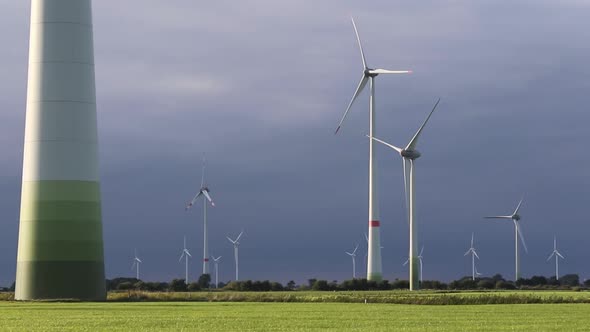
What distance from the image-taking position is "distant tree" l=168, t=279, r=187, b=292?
135 m

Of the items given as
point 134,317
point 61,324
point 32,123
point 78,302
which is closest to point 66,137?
point 32,123

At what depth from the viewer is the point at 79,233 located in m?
77.8

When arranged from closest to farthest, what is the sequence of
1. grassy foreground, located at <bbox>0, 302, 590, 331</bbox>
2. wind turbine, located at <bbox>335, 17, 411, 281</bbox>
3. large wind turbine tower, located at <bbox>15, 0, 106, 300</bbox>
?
grassy foreground, located at <bbox>0, 302, 590, 331</bbox>
large wind turbine tower, located at <bbox>15, 0, 106, 300</bbox>
wind turbine, located at <bbox>335, 17, 411, 281</bbox>

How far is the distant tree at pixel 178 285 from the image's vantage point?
135 meters

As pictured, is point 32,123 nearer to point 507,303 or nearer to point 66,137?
point 66,137

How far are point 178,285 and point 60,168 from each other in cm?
6117

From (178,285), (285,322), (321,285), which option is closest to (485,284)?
(321,285)

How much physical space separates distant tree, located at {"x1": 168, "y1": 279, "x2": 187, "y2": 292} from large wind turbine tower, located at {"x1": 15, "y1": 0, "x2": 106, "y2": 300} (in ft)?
183

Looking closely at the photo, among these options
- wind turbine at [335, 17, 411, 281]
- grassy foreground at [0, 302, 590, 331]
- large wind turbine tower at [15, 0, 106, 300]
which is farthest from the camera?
wind turbine at [335, 17, 411, 281]

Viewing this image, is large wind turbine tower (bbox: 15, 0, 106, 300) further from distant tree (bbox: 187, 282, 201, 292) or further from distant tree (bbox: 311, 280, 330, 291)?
distant tree (bbox: 311, 280, 330, 291)

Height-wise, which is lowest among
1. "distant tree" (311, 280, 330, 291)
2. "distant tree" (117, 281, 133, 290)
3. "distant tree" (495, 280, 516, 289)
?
"distant tree" (117, 281, 133, 290)

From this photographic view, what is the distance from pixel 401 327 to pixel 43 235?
39.6 m

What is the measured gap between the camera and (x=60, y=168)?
77.8 m

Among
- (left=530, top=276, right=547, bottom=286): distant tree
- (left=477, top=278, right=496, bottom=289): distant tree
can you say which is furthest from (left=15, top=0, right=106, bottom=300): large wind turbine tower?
(left=530, top=276, right=547, bottom=286): distant tree
